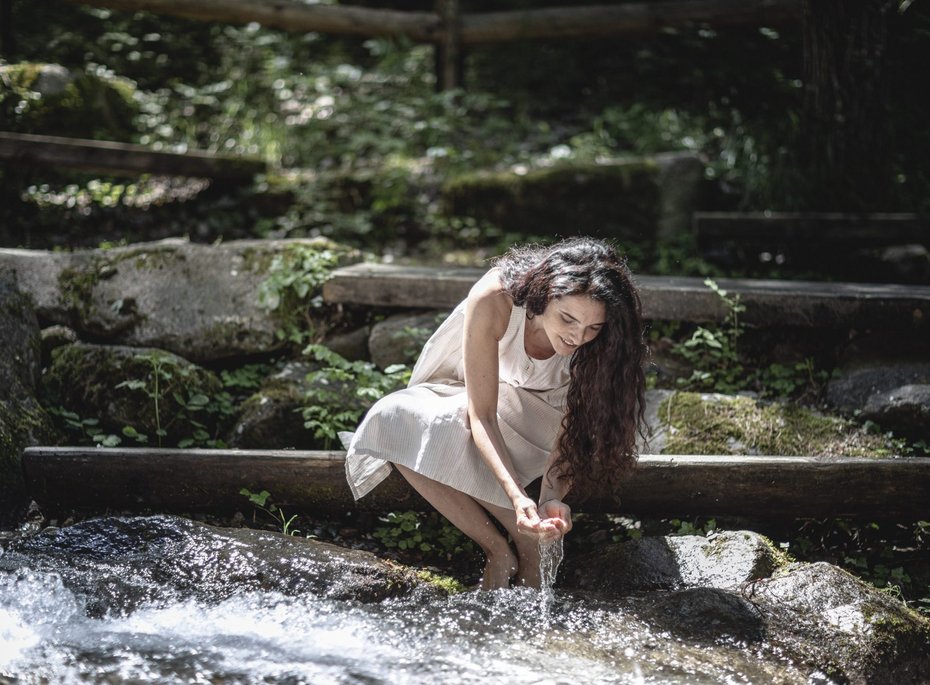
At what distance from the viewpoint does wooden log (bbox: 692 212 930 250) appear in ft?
17.2

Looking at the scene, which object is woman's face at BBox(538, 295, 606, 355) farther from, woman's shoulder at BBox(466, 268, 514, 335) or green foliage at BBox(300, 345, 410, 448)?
green foliage at BBox(300, 345, 410, 448)

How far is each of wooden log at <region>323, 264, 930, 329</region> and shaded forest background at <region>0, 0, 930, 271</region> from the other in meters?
1.41

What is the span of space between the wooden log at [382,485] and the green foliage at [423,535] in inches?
3.4

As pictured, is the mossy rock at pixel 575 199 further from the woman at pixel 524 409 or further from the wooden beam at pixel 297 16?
the woman at pixel 524 409

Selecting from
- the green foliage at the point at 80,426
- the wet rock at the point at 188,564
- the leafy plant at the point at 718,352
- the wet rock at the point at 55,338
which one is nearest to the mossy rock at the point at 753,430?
the leafy plant at the point at 718,352

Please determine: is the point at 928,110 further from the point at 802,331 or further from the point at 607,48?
the point at 802,331

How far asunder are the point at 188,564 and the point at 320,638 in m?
0.60

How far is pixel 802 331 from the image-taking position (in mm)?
4262

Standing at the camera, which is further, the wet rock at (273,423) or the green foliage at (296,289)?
the green foliage at (296,289)

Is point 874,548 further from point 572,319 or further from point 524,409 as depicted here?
point 572,319

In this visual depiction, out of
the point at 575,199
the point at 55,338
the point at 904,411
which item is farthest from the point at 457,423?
the point at 575,199

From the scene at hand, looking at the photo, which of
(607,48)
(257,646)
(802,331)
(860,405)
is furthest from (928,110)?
(257,646)

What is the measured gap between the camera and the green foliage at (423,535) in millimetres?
3332

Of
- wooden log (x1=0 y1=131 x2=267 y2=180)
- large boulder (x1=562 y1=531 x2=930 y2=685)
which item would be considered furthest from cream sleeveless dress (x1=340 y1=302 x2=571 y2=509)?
wooden log (x1=0 y1=131 x2=267 y2=180)
